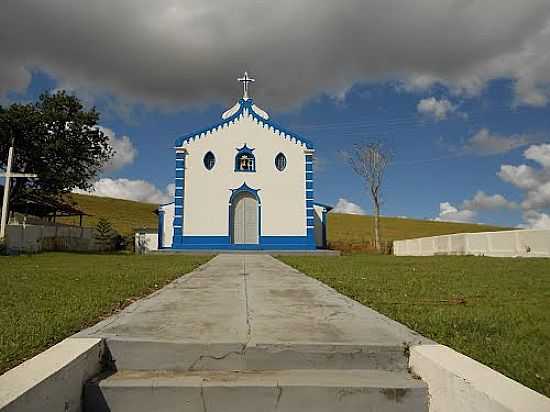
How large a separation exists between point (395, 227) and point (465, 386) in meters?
70.9

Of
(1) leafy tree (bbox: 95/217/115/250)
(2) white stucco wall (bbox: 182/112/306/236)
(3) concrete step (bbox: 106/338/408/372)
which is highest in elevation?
(2) white stucco wall (bbox: 182/112/306/236)

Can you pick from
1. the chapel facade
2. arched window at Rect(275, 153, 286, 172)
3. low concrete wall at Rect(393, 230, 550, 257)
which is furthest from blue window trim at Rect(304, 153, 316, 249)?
low concrete wall at Rect(393, 230, 550, 257)

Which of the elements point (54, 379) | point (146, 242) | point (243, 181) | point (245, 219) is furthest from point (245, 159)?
point (54, 379)

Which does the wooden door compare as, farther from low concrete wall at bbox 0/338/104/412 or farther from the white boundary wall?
low concrete wall at bbox 0/338/104/412

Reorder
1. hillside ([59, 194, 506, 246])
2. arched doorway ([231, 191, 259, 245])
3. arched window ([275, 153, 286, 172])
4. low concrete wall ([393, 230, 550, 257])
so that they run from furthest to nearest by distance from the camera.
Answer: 1. hillside ([59, 194, 506, 246])
2. arched window ([275, 153, 286, 172])
3. arched doorway ([231, 191, 259, 245])
4. low concrete wall ([393, 230, 550, 257])

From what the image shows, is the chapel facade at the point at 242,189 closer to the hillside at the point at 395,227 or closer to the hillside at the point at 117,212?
the hillside at the point at 117,212

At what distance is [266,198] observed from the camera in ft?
82.1

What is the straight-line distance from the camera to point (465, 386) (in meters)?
2.50

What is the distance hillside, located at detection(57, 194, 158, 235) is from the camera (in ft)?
194

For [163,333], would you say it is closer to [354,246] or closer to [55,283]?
[55,283]

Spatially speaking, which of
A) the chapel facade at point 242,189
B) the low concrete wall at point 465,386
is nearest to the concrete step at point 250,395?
the low concrete wall at point 465,386

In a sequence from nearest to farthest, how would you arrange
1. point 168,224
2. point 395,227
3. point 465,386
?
1. point 465,386
2. point 168,224
3. point 395,227

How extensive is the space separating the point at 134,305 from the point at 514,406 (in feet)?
14.0

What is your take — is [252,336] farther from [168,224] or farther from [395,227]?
[395,227]
